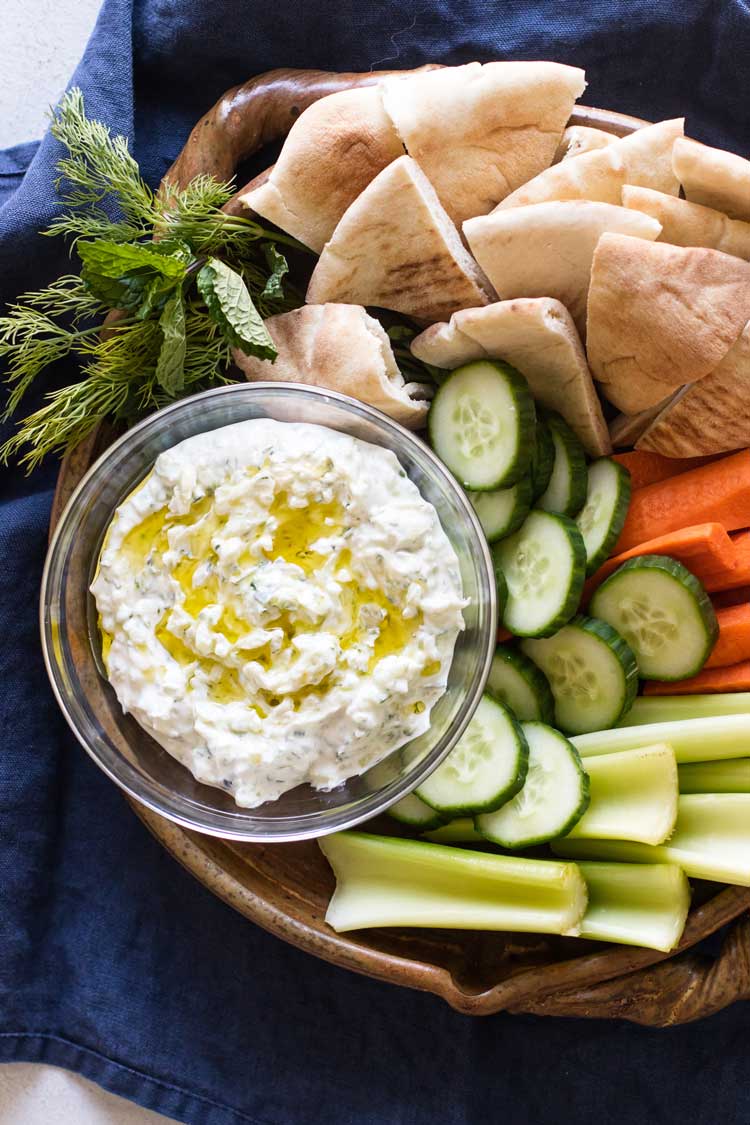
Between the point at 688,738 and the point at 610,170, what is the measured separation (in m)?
1.24

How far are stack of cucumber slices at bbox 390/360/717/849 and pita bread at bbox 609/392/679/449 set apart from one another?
0.09 meters

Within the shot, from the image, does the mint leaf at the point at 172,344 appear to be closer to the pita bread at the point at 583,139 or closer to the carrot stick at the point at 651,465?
the pita bread at the point at 583,139

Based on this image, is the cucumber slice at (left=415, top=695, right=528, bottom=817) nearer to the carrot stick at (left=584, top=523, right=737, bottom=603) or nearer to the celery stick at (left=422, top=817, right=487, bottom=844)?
the celery stick at (left=422, top=817, right=487, bottom=844)

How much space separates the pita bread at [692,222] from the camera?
218cm

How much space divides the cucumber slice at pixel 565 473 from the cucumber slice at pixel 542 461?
1cm

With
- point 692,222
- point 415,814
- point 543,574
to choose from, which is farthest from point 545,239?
point 415,814

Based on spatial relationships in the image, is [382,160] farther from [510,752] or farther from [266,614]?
[510,752]

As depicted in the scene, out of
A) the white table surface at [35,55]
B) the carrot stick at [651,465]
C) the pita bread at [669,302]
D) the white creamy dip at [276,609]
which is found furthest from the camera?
the white table surface at [35,55]

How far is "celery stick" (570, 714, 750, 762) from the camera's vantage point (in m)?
2.24

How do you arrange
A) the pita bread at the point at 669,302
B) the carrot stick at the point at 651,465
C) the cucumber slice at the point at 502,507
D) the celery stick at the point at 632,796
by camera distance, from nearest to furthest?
the pita bread at the point at 669,302 < the celery stick at the point at 632,796 < the cucumber slice at the point at 502,507 < the carrot stick at the point at 651,465

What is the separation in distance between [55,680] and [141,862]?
595 mm

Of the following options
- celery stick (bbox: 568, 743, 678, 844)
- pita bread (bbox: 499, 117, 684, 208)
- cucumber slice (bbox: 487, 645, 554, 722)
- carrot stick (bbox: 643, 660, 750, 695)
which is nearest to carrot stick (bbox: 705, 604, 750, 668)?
carrot stick (bbox: 643, 660, 750, 695)

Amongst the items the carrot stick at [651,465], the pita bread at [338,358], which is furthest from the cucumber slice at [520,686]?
the pita bread at [338,358]

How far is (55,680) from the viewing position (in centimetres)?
228
